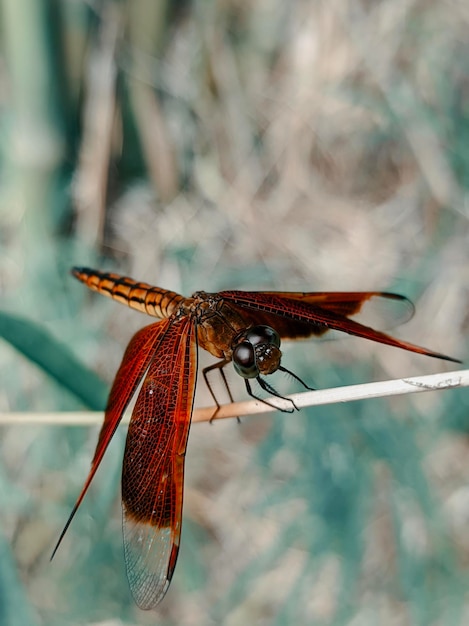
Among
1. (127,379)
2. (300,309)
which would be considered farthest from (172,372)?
(300,309)

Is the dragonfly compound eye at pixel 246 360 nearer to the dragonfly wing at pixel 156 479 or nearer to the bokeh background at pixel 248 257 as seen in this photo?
the dragonfly wing at pixel 156 479

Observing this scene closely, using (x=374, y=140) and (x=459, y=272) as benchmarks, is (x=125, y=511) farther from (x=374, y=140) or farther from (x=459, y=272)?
(x=374, y=140)

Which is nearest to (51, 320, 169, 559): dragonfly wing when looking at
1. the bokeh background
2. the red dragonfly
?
the red dragonfly

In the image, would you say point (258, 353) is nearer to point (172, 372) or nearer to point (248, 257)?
point (172, 372)

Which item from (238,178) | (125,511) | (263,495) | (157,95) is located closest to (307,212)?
(238,178)

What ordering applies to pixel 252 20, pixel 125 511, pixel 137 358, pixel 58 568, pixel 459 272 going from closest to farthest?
pixel 125 511
pixel 137 358
pixel 58 568
pixel 459 272
pixel 252 20

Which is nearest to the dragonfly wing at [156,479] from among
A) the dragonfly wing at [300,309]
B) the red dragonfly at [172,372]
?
the red dragonfly at [172,372]
